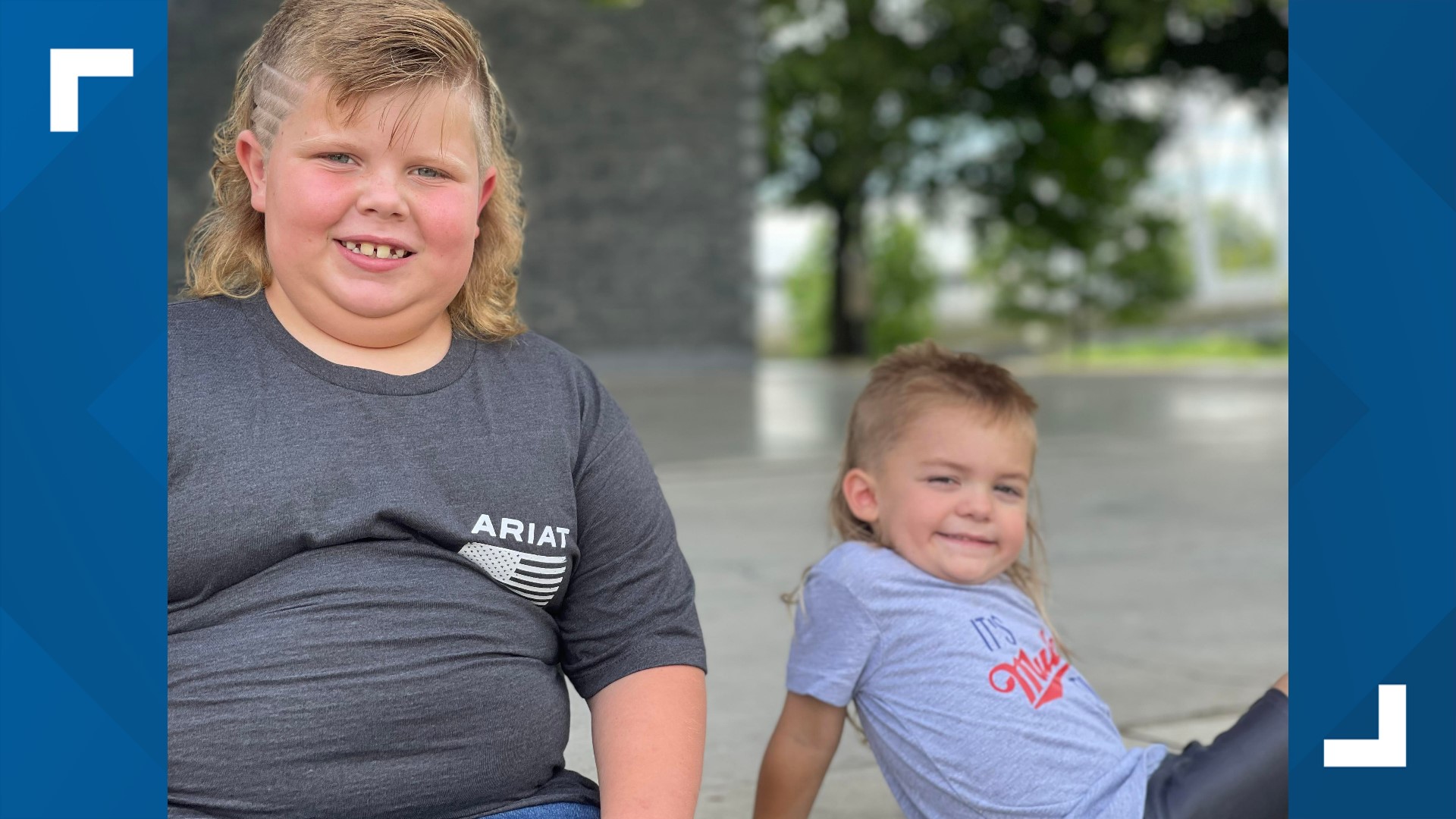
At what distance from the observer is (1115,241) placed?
918 inches

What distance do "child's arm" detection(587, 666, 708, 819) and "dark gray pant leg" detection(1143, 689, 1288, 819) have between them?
2.35 ft

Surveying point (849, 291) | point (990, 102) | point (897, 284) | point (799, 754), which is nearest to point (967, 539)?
point (799, 754)

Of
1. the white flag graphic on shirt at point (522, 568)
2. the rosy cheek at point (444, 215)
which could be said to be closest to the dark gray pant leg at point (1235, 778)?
the white flag graphic on shirt at point (522, 568)

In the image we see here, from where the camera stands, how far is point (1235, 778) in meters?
1.98

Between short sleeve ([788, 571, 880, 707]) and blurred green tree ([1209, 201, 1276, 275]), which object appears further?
blurred green tree ([1209, 201, 1276, 275])

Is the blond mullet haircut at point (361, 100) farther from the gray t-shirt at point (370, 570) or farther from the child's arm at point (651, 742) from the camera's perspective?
the child's arm at point (651, 742)

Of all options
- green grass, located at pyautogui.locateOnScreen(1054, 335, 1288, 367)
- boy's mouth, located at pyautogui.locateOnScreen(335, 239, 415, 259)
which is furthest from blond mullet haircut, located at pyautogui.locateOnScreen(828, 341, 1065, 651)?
green grass, located at pyautogui.locateOnScreen(1054, 335, 1288, 367)

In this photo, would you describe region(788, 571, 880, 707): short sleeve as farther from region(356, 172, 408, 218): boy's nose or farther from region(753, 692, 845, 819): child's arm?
region(356, 172, 408, 218): boy's nose

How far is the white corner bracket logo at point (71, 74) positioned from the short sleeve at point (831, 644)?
1.23 metres

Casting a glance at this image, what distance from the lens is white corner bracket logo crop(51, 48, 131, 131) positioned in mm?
1138
